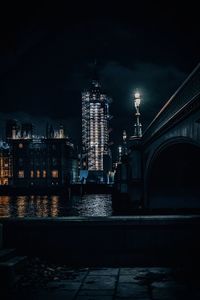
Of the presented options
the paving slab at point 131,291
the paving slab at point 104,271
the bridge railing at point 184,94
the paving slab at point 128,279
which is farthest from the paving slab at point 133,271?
the bridge railing at point 184,94

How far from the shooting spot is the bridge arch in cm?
3134

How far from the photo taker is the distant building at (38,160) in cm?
17862

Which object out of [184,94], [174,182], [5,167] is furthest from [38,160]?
[184,94]

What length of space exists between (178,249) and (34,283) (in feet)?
12.1

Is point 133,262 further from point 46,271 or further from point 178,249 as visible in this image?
point 46,271

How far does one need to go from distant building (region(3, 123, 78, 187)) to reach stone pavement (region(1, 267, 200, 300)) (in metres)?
166

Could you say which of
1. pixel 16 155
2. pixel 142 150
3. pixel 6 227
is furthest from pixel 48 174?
pixel 6 227

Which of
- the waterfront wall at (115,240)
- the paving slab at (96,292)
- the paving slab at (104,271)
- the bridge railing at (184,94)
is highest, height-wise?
the bridge railing at (184,94)

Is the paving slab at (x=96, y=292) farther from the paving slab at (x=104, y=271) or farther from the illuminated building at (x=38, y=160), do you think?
the illuminated building at (x=38, y=160)

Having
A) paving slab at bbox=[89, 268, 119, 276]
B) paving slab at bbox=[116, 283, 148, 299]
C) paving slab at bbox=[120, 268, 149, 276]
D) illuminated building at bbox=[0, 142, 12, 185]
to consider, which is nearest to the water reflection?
paving slab at bbox=[89, 268, 119, 276]

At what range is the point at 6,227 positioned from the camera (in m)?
10.4

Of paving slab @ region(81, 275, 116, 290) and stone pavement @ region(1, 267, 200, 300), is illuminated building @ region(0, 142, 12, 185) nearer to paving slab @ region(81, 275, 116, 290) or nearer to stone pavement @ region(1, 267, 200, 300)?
stone pavement @ region(1, 267, 200, 300)

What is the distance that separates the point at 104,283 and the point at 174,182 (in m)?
28.2

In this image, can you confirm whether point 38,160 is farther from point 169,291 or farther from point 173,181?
point 169,291
